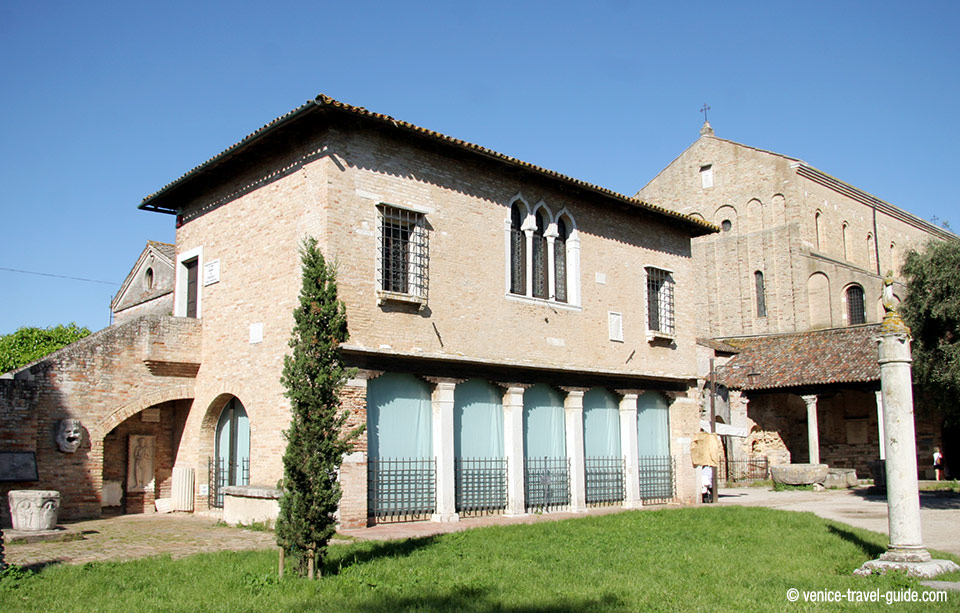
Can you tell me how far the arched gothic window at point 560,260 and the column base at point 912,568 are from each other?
31.7 feet

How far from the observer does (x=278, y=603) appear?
7.61 m

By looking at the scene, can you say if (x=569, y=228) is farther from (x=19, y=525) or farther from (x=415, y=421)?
(x=19, y=525)

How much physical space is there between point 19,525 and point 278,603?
6853mm

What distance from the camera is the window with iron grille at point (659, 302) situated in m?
20.1

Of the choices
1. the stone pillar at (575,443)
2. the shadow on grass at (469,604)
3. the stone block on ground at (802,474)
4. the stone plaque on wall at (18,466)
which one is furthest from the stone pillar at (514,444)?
the stone block on ground at (802,474)

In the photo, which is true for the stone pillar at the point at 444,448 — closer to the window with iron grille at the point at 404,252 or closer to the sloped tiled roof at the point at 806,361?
the window with iron grille at the point at 404,252

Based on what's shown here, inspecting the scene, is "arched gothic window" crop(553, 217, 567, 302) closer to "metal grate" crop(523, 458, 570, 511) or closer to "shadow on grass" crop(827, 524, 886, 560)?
"metal grate" crop(523, 458, 570, 511)

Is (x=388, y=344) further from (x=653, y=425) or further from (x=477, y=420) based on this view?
(x=653, y=425)

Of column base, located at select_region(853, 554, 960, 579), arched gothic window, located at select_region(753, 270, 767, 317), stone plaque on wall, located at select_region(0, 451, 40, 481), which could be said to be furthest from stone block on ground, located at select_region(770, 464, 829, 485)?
stone plaque on wall, located at select_region(0, 451, 40, 481)

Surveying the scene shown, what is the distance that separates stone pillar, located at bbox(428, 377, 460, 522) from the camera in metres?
15.0

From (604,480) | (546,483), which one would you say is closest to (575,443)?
(546,483)

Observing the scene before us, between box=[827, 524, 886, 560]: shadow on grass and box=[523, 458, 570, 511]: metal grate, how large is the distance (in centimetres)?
535

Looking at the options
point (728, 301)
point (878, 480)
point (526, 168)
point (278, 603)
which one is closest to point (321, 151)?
point (526, 168)

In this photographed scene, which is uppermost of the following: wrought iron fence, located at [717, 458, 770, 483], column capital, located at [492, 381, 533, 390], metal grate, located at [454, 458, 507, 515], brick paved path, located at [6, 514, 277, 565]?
column capital, located at [492, 381, 533, 390]
